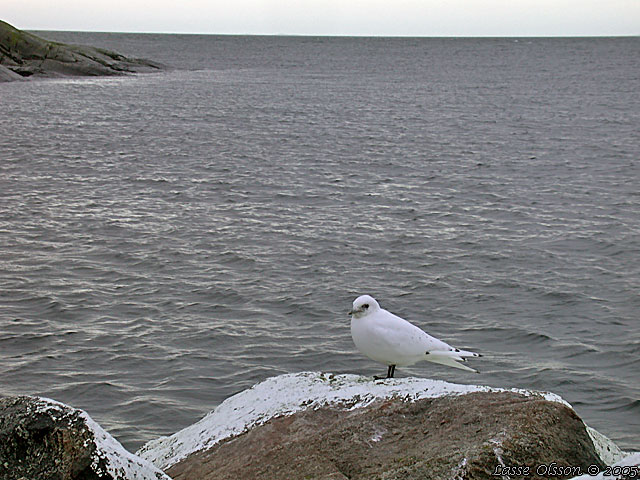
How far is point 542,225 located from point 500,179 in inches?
226

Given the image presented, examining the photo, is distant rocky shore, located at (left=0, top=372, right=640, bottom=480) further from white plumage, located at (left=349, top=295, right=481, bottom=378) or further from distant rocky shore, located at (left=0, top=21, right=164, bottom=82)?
distant rocky shore, located at (left=0, top=21, right=164, bottom=82)

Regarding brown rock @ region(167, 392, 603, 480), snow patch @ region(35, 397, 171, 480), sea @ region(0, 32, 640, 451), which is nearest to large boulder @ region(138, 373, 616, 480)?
brown rock @ region(167, 392, 603, 480)

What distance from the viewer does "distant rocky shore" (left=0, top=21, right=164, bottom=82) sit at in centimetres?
5272

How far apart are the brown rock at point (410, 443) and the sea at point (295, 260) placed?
3359mm

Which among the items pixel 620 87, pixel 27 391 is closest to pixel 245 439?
pixel 27 391

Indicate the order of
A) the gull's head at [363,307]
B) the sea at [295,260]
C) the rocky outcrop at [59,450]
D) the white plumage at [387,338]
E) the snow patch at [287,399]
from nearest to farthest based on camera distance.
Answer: the rocky outcrop at [59,450], the snow patch at [287,399], the white plumage at [387,338], the gull's head at [363,307], the sea at [295,260]

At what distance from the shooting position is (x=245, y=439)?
5.20 m

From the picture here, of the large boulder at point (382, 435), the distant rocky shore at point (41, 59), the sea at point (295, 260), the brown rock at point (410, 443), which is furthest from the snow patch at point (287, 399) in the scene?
the distant rocky shore at point (41, 59)

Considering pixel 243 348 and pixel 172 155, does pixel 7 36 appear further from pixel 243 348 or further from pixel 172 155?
pixel 243 348

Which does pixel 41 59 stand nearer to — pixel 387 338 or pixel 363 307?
pixel 363 307

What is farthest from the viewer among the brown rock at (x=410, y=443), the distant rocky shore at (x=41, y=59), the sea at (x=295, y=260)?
the distant rocky shore at (x=41, y=59)

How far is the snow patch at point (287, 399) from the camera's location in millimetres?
5457

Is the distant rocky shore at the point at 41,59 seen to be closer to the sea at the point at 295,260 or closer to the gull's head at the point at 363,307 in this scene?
the sea at the point at 295,260

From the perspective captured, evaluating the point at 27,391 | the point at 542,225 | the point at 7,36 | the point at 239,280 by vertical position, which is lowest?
the point at 27,391
